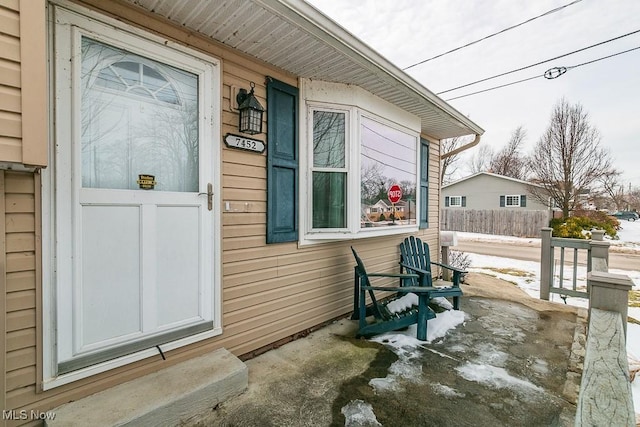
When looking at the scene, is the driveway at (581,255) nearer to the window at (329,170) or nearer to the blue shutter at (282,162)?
the window at (329,170)

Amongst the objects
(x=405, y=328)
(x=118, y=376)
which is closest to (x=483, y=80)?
(x=405, y=328)

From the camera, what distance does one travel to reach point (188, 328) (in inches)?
86.7

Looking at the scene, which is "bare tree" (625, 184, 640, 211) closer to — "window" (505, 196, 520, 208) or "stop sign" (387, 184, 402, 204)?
"window" (505, 196, 520, 208)

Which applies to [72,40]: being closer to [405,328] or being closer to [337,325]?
[337,325]

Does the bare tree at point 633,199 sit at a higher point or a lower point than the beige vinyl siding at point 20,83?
higher

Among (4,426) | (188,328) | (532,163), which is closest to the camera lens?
(4,426)

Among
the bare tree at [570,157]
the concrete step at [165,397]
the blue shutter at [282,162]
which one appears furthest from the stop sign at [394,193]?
the bare tree at [570,157]

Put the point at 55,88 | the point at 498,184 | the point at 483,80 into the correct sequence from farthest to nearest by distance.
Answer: the point at 498,184 < the point at 483,80 < the point at 55,88

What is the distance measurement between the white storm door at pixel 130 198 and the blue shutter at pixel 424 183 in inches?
154

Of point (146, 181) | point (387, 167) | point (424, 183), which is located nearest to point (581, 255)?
point (424, 183)

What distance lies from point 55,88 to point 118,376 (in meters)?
1.79

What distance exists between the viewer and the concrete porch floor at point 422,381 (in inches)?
74.2

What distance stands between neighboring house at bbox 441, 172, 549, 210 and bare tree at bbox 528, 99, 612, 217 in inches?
65.3

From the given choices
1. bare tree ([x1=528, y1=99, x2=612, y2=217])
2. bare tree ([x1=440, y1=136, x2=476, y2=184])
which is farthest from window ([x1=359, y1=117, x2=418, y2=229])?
bare tree ([x1=440, y1=136, x2=476, y2=184])
